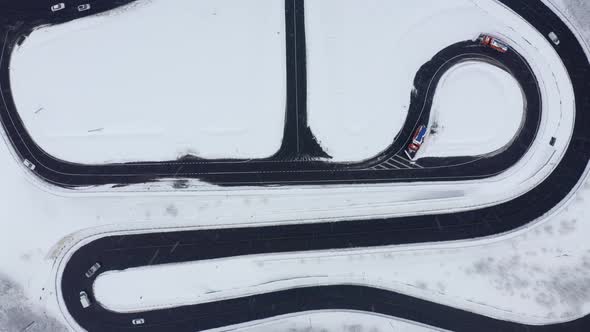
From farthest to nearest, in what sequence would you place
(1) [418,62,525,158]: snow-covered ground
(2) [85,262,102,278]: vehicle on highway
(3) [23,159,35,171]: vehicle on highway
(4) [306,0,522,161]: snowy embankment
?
(4) [306,0,522,161]: snowy embankment < (1) [418,62,525,158]: snow-covered ground < (3) [23,159,35,171]: vehicle on highway < (2) [85,262,102,278]: vehicle on highway

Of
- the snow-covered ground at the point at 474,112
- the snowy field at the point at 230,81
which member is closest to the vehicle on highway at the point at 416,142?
the snow-covered ground at the point at 474,112

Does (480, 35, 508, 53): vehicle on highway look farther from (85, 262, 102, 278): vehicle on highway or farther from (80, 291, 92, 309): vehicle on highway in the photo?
(80, 291, 92, 309): vehicle on highway

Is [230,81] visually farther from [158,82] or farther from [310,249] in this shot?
[310,249]

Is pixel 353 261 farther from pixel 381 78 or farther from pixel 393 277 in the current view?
pixel 381 78

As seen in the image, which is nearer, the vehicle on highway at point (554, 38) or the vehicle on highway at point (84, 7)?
the vehicle on highway at point (554, 38)

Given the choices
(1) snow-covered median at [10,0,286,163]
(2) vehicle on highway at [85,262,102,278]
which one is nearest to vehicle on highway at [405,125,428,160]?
(1) snow-covered median at [10,0,286,163]

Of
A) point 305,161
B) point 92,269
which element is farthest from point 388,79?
point 92,269

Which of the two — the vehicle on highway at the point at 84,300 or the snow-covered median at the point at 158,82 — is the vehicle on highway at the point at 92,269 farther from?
the snow-covered median at the point at 158,82

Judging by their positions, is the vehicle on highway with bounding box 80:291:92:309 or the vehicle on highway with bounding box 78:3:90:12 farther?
the vehicle on highway with bounding box 78:3:90:12
